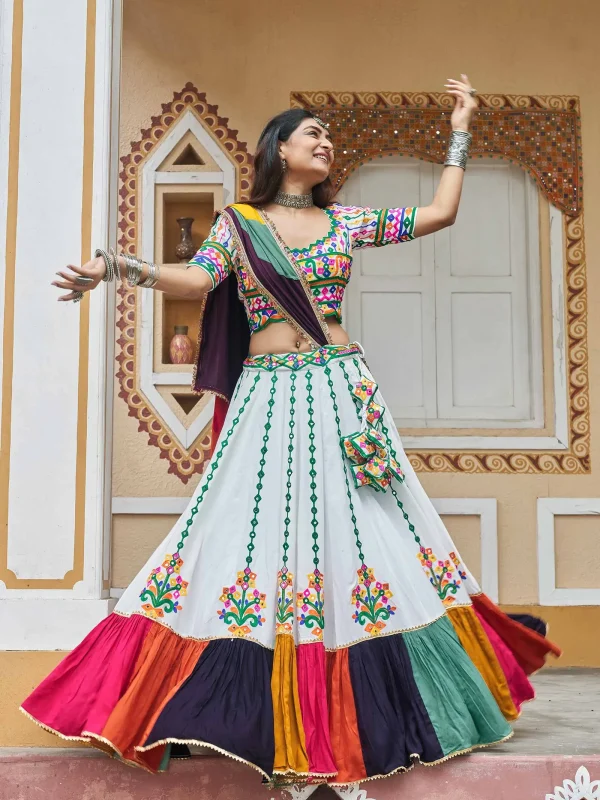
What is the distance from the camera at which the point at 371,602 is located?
2.26 m

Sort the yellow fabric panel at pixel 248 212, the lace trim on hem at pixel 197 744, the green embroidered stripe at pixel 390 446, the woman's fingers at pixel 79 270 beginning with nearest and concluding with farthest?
1. the lace trim on hem at pixel 197 744
2. the woman's fingers at pixel 79 270
3. the green embroidered stripe at pixel 390 446
4. the yellow fabric panel at pixel 248 212

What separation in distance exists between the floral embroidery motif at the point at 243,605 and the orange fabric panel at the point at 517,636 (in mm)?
627

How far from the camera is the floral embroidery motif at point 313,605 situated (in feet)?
7.23

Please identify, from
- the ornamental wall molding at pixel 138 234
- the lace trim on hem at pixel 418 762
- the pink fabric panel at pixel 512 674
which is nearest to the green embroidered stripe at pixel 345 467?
the pink fabric panel at pixel 512 674

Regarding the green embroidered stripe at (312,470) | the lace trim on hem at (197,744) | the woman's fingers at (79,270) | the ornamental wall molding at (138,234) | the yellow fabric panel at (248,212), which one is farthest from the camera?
the ornamental wall molding at (138,234)

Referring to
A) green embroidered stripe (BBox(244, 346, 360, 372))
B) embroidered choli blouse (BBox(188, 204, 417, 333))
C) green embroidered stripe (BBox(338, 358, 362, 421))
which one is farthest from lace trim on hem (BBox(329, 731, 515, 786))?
embroidered choli blouse (BBox(188, 204, 417, 333))

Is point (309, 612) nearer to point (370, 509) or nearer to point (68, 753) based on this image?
point (370, 509)

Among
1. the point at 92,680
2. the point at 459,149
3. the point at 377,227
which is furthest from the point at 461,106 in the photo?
the point at 92,680

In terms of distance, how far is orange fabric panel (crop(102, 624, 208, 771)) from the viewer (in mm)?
2035

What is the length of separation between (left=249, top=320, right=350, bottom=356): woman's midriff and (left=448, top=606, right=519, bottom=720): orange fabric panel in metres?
0.79

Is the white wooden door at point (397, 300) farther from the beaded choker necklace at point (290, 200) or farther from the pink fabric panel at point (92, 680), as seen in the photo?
the pink fabric panel at point (92, 680)

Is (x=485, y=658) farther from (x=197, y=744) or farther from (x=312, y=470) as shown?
(x=197, y=744)

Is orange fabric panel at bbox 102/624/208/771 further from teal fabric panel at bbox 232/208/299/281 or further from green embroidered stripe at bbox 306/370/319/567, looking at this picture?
teal fabric panel at bbox 232/208/299/281

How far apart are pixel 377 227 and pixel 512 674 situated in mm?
1252
